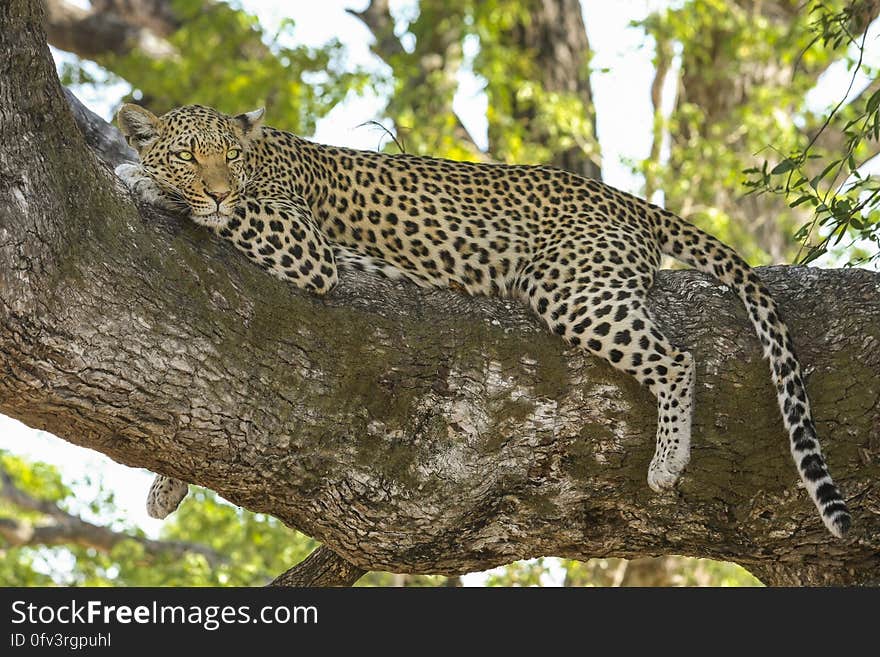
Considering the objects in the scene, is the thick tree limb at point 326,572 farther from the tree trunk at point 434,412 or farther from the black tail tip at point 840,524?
the black tail tip at point 840,524

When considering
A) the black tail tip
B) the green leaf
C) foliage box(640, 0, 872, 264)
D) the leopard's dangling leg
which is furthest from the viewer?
foliage box(640, 0, 872, 264)

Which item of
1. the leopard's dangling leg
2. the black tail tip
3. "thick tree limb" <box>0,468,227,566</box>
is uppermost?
"thick tree limb" <box>0,468,227,566</box>

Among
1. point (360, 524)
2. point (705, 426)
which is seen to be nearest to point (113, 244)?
point (360, 524)

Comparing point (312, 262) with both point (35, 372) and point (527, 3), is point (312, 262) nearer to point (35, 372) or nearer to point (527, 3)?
point (35, 372)

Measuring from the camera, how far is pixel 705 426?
5.83 metres

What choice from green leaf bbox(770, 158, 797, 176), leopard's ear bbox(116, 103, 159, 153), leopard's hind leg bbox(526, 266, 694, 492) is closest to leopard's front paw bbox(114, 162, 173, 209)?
leopard's ear bbox(116, 103, 159, 153)

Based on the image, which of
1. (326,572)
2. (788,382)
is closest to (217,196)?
(326,572)

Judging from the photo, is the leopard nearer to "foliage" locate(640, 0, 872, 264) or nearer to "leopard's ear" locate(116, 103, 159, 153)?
"leopard's ear" locate(116, 103, 159, 153)

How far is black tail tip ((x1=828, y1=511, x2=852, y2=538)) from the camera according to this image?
212 inches

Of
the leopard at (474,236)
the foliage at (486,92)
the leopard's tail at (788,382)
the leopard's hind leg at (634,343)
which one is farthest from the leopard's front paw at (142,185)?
the foliage at (486,92)

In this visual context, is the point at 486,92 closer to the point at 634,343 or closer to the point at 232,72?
the point at 232,72

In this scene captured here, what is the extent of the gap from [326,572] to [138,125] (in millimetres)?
2544

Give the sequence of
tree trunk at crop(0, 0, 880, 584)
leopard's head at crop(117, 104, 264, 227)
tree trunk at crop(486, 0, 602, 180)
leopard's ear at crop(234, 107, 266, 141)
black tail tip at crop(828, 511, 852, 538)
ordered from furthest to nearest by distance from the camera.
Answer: tree trunk at crop(486, 0, 602, 180), leopard's ear at crop(234, 107, 266, 141), leopard's head at crop(117, 104, 264, 227), black tail tip at crop(828, 511, 852, 538), tree trunk at crop(0, 0, 880, 584)

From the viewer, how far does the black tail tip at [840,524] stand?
17.7ft
